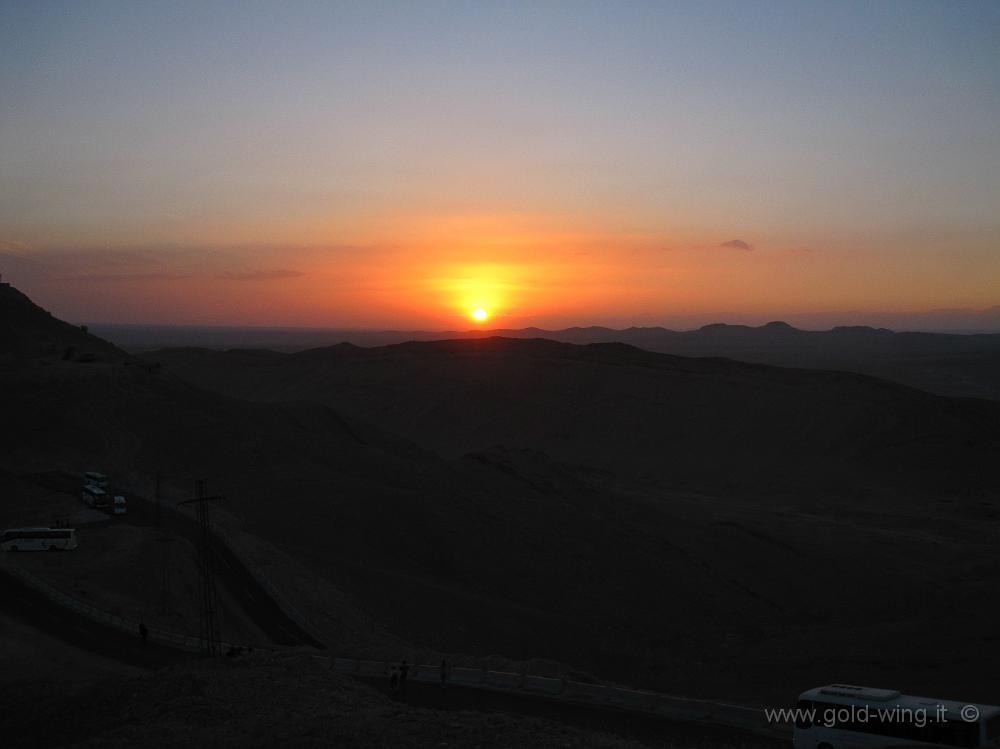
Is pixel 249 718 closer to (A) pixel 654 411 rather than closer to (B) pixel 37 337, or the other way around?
(B) pixel 37 337

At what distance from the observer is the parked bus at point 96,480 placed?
36219mm

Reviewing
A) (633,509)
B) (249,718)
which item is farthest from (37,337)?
(249,718)

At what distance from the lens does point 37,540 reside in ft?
94.9

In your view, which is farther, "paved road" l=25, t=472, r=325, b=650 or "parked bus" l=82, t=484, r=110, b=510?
"parked bus" l=82, t=484, r=110, b=510

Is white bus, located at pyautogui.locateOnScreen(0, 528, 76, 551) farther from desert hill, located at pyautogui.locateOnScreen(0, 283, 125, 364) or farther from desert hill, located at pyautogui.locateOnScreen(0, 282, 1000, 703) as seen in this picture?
desert hill, located at pyautogui.locateOnScreen(0, 283, 125, 364)

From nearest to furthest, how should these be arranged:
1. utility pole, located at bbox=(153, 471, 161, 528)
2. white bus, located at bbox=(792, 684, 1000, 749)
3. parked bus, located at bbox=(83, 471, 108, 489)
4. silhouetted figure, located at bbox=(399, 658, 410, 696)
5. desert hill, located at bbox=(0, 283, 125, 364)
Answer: white bus, located at bbox=(792, 684, 1000, 749)
silhouetted figure, located at bbox=(399, 658, 410, 696)
utility pole, located at bbox=(153, 471, 161, 528)
parked bus, located at bbox=(83, 471, 108, 489)
desert hill, located at bbox=(0, 283, 125, 364)

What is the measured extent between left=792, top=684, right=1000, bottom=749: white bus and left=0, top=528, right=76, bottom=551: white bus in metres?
23.6

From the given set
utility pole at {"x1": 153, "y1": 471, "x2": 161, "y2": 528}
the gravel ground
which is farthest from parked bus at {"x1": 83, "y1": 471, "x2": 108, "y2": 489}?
the gravel ground

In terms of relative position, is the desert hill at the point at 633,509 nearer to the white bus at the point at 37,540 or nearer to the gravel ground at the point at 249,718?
the white bus at the point at 37,540

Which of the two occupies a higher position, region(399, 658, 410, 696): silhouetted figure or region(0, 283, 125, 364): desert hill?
region(0, 283, 125, 364): desert hill

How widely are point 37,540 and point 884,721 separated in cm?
2552

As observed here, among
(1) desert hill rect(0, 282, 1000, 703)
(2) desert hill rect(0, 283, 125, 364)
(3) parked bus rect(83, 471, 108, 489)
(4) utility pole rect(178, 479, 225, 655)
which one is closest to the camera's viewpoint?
(4) utility pole rect(178, 479, 225, 655)

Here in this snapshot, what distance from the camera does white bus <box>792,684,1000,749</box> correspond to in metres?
13.5

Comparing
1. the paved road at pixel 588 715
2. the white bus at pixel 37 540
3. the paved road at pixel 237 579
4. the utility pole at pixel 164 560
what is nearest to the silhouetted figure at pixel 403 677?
the paved road at pixel 588 715
